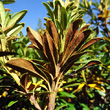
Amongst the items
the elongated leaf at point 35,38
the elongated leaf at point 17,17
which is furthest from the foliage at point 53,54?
the elongated leaf at point 17,17

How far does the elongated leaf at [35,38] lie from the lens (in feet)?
2.48

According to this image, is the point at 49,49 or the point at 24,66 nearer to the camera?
the point at 24,66

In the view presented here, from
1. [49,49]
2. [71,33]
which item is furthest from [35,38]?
[71,33]

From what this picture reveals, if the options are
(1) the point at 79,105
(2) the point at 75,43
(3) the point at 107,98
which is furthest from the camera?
(3) the point at 107,98

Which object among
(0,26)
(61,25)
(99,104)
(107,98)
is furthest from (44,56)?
(107,98)

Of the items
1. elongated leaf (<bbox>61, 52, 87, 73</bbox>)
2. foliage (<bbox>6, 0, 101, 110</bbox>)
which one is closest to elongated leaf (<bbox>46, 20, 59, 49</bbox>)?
foliage (<bbox>6, 0, 101, 110</bbox>)

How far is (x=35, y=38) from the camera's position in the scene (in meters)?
0.77

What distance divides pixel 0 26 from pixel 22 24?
0.14 metres

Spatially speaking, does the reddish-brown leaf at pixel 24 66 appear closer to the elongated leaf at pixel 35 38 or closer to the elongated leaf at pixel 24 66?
the elongated leaf at pixel 24 66

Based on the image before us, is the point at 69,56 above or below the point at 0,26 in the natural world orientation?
below

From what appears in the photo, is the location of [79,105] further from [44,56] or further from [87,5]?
[87,5]

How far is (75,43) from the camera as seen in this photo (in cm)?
78

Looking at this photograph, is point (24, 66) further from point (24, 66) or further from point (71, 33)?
point (71, 33)

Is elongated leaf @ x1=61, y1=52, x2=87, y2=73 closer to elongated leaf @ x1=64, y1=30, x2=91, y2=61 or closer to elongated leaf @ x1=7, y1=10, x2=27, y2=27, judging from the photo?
elongated leaf @ x1=64, y1=30, x2=91, y2=61
